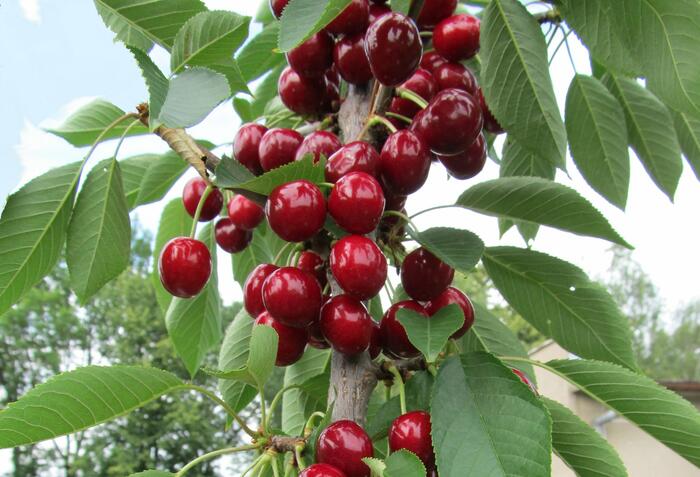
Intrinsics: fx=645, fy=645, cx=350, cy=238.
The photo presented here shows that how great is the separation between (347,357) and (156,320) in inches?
764

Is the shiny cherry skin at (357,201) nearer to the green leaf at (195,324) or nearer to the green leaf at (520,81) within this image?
the green leaf at (520,81)

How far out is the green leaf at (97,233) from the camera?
87 centimetres

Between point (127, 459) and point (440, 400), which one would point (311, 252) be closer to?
point (440, 400)

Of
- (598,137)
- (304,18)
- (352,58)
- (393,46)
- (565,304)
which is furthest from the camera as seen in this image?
(598,137)

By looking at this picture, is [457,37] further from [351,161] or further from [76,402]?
[76,402]

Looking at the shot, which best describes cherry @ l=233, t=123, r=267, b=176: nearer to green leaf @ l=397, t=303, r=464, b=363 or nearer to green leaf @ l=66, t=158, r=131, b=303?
green leaf @ l=66, t=158, r=131, b=303

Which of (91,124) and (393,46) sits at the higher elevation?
(91,124)

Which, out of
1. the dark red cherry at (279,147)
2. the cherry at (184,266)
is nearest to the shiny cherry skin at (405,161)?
the dark red cherry at (279,147)

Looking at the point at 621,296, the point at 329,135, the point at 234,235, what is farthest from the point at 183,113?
the point at 621,296

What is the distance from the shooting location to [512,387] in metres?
0.61

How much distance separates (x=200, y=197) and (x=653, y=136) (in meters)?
0.76

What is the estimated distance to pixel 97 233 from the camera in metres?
0.87

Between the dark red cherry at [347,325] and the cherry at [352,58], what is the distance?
Result: 31 centimetres

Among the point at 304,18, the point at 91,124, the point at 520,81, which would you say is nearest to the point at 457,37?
the point at 520,81
